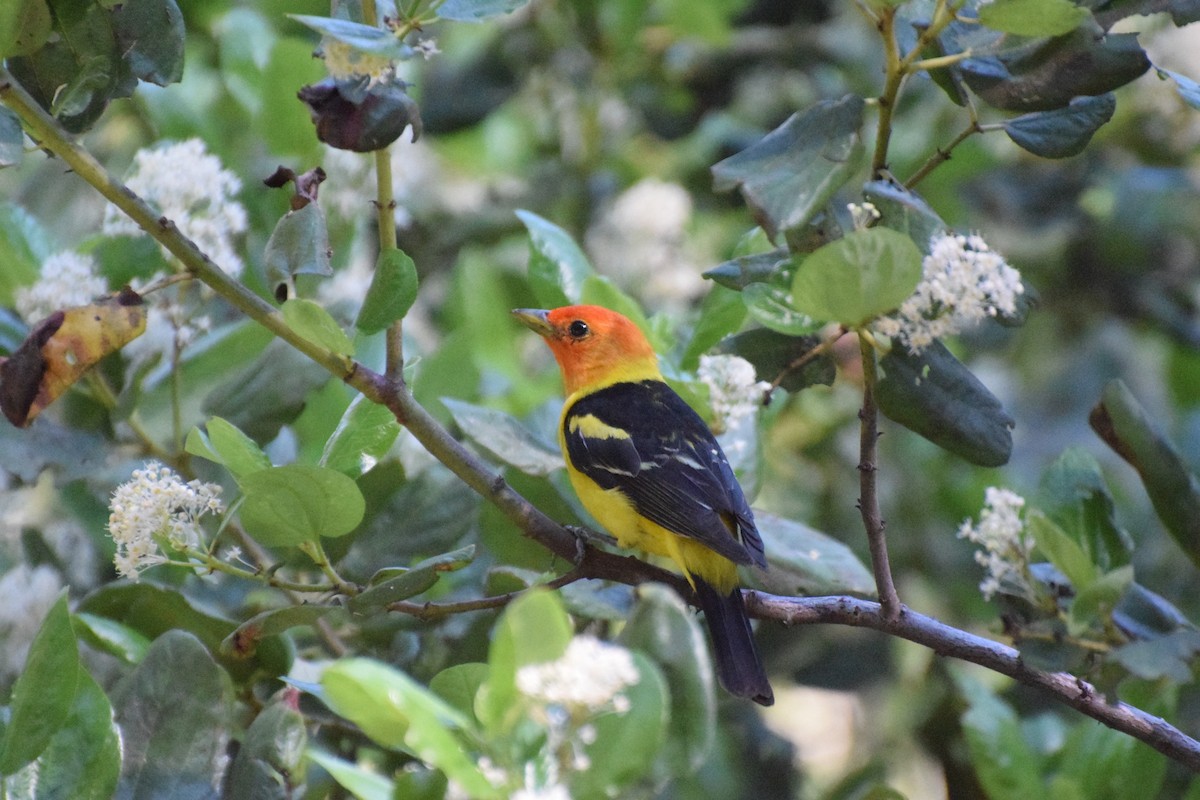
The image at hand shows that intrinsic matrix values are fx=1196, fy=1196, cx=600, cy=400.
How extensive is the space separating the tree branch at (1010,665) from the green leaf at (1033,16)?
86 cm

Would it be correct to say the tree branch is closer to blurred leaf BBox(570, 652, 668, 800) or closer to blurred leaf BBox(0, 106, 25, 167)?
blurred leaf BBox(570, 652, 668, 800)

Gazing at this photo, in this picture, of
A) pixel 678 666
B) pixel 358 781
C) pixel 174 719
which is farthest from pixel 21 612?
pixel 678 666

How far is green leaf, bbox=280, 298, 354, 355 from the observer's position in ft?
5.41

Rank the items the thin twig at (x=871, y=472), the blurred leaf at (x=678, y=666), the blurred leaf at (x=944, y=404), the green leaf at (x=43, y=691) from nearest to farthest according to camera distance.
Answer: the blurred leaf at (x=678, y=666), the green leaf at (x=43, y=691), the thin twig at (x=871, y=472), the blurred leaf at (x=944, y=404)

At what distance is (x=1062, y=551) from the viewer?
203 centimetres

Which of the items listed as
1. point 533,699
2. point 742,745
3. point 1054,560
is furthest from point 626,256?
point 533,699

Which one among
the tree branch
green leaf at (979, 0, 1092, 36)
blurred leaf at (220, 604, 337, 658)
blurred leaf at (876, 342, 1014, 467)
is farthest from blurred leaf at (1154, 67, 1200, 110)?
blurred leaf at (220, 604, 337, 658)

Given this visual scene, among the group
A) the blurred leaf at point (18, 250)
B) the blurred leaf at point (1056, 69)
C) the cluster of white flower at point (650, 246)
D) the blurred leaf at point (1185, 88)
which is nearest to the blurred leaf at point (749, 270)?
the blurred leaf at point (1056, 69)

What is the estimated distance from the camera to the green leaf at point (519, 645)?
1163 millimetres

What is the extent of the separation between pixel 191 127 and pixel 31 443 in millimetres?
1106

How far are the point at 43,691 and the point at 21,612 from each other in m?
1.01

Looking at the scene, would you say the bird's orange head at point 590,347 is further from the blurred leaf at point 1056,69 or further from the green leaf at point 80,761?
the green leaf at point 80,761

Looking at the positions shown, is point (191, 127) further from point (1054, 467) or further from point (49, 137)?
point (1054, 467)

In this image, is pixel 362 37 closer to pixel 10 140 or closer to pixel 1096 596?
pixel 10 140
